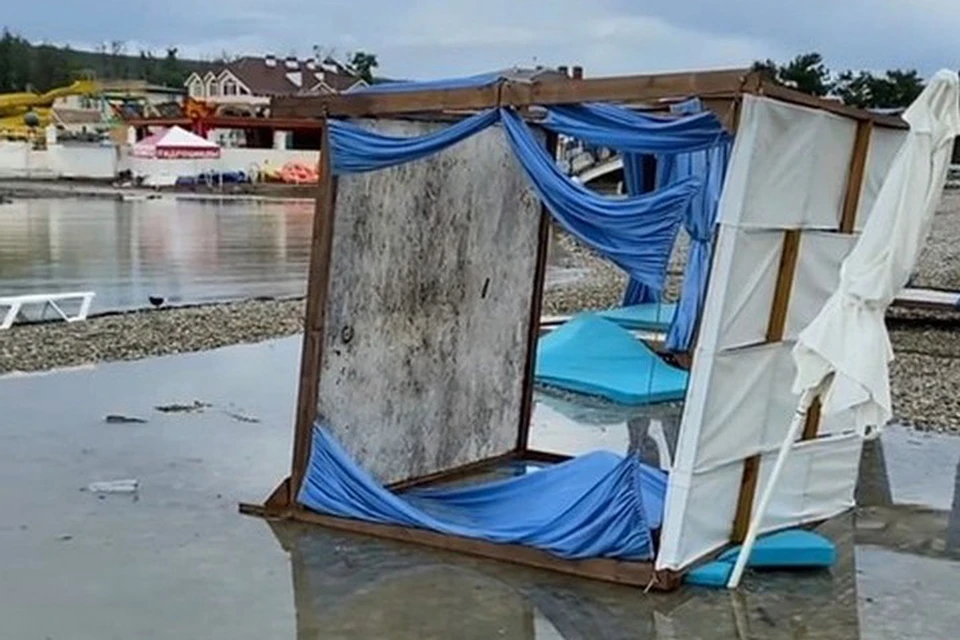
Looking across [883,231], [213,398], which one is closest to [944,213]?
[213,398]

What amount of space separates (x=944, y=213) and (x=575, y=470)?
3596 cm

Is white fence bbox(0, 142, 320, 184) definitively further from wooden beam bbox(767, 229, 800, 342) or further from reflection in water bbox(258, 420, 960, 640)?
wooden beam bbox(767, 229, 800, 342)

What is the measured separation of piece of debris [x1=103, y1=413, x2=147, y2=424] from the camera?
8.88 metres

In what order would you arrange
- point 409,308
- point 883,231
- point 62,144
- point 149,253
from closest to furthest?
point 883,231, point 409,308, point 149,253, point 62,144

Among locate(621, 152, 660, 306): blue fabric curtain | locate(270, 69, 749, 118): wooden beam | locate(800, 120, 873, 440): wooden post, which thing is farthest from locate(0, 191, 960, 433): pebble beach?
locate(270, 69, 749, 118): wooden beam

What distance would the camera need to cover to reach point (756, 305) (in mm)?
5746

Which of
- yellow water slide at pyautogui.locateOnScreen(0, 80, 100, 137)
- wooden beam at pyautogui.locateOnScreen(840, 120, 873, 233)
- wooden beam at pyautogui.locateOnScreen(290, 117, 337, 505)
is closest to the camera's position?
wooden beam at pyautogui.locateOnScreen(840, 120, 873, 233)

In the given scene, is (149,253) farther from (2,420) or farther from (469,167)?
(469,167)

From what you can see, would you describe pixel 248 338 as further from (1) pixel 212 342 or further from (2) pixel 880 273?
(2) pixel 880 273

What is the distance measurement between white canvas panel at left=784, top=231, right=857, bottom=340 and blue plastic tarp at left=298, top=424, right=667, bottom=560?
3.72ft

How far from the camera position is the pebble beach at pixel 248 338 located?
10758mm

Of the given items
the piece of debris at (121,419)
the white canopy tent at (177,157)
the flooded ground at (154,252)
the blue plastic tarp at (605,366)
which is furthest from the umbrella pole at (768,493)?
→ the white canopy tent at (177,157)

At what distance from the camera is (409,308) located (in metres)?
7.05

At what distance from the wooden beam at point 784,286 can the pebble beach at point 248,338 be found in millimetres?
4165
